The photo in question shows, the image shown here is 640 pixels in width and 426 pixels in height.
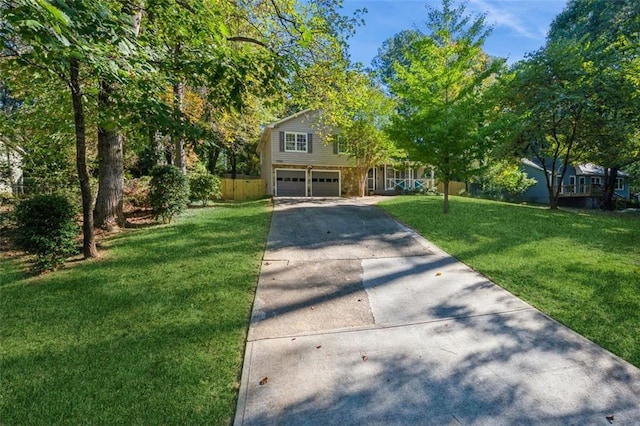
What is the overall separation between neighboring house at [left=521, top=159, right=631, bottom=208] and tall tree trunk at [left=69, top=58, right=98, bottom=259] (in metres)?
29.1

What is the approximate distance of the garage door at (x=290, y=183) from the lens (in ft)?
64.7

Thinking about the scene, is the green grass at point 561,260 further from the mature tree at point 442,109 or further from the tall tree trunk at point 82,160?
the tall tree trunk at point 82,160

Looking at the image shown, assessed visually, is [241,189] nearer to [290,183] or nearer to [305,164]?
[290,183]

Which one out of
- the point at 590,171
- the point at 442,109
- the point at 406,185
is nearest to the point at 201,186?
the point at 442,109

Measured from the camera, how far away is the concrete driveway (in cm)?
239

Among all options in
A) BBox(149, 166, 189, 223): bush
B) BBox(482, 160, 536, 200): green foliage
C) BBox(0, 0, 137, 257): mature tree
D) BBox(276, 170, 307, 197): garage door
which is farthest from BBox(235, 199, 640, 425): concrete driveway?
BBox(482, 160, 536, 200): green foliage

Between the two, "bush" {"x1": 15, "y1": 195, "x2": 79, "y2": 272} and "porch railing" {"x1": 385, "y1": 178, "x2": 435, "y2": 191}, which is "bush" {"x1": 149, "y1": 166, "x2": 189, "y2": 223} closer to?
"bush" {"x1": 15, "y1": 195, "x2": 79, "y2": 272}

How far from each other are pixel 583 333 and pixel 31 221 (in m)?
7.79

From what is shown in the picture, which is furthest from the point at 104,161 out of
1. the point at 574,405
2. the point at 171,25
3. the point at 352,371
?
the point at 574,405

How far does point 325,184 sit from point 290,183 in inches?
93.6

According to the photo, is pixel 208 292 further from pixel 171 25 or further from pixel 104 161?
pixel 104 161

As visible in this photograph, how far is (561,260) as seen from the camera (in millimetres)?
5945

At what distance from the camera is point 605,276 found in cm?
513

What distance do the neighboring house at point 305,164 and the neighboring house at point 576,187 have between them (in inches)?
557
